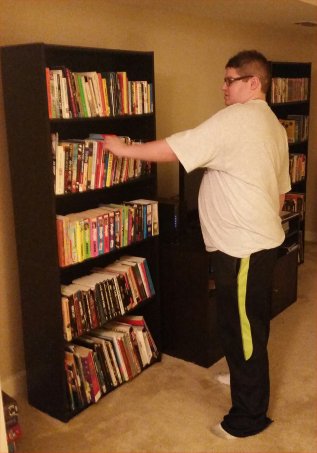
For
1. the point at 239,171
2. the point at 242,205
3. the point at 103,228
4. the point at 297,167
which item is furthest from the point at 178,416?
the point at 297,167

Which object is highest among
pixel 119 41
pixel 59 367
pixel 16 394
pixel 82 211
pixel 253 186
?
pixel 119 41

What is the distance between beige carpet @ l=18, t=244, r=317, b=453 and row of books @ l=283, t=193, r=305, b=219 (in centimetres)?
150

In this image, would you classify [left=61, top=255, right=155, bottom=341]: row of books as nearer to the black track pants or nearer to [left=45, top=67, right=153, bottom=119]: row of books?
the black track pants

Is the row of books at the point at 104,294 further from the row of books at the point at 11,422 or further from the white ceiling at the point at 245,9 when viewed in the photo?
the white ceiling at the point at 245,9

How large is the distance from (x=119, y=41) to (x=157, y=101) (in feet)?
1.54

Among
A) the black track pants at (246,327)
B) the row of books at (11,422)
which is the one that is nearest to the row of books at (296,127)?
the black track pants at (246,327)

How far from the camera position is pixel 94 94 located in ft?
7.64

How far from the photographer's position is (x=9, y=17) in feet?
7.43

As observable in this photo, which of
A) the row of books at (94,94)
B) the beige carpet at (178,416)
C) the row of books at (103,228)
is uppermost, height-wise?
the row of books at (94,94)

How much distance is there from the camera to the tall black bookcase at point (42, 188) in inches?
82.9

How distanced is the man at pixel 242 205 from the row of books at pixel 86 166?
166mm

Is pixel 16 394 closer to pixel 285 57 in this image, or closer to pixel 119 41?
pixel 119 41

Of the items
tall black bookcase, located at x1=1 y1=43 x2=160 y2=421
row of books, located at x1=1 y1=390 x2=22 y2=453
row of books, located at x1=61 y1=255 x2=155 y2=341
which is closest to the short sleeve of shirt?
tall black bookcase, located at x1=1 y1=43 x2=160 y2=421

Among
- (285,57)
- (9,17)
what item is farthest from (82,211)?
Answer: (285,57)
